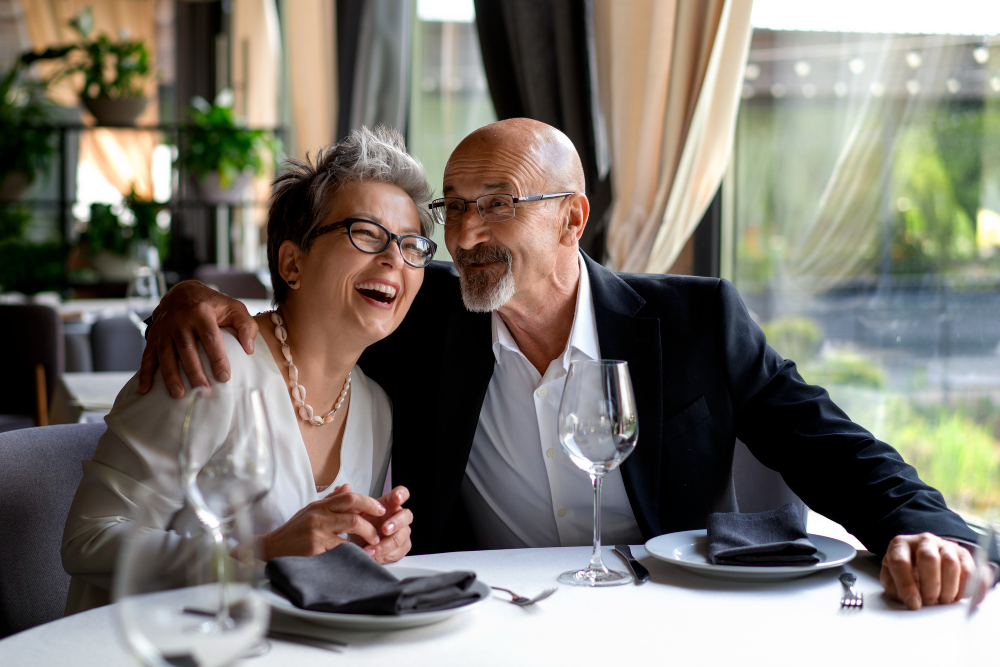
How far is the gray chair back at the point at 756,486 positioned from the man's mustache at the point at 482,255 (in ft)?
2.07

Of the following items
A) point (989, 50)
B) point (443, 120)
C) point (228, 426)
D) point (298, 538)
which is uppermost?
point (443, 120)

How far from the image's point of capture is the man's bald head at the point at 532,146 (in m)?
1.97

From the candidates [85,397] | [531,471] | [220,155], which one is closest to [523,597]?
[531,471]

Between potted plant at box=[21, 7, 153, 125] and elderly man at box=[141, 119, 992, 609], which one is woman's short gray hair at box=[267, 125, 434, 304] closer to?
elderly man at box=[141, 119, 992, 609]

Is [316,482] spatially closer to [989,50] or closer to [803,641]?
[803,641]

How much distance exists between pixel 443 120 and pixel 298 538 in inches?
166

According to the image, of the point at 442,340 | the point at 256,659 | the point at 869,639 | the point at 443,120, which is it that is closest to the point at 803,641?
the point at 869,639

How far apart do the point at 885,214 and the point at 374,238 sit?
150cm

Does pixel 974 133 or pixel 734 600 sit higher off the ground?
pixel 974 133

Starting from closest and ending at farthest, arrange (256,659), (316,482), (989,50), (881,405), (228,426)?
(228,426) → (256,659) → (316,482) → (989,50) → (881,405)

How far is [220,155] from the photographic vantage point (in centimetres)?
625

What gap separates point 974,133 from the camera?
2.16m

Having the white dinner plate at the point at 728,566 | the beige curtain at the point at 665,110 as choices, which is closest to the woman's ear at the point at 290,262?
the white dinner plate at the point at 728,566

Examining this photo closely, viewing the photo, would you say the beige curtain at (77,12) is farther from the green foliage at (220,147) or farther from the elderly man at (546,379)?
the elderly man at (546,379)
